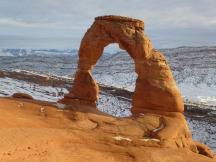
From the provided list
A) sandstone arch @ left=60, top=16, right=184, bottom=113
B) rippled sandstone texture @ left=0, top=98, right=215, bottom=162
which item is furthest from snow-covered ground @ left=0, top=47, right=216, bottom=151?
rippled sandstone texture @ left=0, top=98, right=215, bottom=162

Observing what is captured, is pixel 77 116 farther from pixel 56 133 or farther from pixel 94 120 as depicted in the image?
pixel 56 133

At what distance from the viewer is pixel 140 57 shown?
21438mm

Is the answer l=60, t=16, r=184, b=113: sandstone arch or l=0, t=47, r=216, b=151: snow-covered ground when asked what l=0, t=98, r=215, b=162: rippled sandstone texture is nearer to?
l=60, t=16, r=184, b=113: sandstone arch

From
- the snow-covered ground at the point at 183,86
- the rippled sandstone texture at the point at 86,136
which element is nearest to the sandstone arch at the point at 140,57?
the rippled sandstone texture at the point at 86,136

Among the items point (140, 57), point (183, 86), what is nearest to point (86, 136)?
point (140, 57)

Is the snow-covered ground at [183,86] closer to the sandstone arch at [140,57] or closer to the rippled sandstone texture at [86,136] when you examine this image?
the sandstone arch at [140,57]

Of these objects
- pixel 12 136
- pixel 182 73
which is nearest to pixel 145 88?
pixel 12 136

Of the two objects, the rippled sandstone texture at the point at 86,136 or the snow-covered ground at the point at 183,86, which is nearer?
the rippled sandstone texture at the point at 86,136

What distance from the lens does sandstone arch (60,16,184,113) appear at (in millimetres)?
20703

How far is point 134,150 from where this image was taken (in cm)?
1539

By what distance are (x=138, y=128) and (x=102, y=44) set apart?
258 inches

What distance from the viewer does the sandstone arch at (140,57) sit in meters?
20.7

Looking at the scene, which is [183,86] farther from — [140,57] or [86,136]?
[86,136]

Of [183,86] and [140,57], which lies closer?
[140,57]
